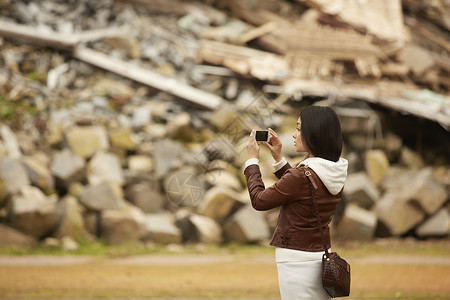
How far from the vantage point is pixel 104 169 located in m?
9.20

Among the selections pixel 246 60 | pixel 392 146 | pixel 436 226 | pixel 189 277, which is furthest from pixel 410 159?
pixel 189 277

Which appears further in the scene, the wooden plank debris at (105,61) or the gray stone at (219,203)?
the wooden plank debris at (105,61)

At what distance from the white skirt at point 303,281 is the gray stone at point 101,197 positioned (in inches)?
243

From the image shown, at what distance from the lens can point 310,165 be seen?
256 centimetres

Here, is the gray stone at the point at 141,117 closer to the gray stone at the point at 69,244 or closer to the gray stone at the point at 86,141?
the gray stone at the point at 86,141

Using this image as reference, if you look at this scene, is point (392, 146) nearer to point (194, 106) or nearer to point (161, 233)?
point (194, 106)

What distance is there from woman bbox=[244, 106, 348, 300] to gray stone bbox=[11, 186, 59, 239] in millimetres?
5973

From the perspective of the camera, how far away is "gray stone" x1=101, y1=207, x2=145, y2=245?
324 inches

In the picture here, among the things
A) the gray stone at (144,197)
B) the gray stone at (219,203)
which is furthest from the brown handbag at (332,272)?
the gray stone at (144,197)

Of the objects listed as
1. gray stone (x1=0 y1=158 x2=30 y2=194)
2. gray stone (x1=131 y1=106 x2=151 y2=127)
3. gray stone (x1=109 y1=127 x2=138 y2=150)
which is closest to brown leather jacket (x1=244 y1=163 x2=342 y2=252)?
gray stone (x1=0 y1=158 x2=30 y2=194)

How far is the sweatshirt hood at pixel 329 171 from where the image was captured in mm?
2553

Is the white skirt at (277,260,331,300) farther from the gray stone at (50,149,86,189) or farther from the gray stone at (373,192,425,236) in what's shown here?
the gray stone at (373,192,425,236)

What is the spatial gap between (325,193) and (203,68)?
30.4 ft

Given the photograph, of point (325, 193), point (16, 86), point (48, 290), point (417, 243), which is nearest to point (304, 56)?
point (417, 243)
